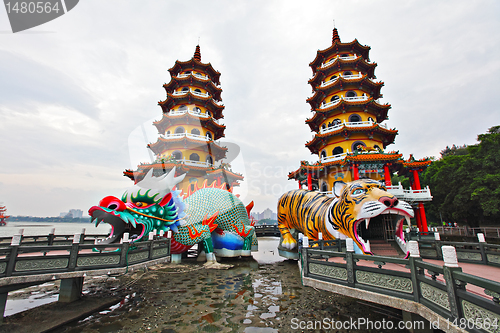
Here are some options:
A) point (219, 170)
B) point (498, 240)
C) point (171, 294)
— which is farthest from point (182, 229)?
point (498, 240)

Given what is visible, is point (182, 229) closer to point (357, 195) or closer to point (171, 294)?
point (171, 294)

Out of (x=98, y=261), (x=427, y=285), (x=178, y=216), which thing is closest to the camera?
(x=427, y=285)

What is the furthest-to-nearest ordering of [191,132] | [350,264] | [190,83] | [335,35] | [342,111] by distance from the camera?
[335,35], [190,83], [191,132], [342,111], [350,264]

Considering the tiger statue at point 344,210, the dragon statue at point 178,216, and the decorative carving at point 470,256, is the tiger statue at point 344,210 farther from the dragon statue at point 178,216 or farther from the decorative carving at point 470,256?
the dragon statue at point 178,216

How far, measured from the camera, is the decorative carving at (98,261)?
4734 mm

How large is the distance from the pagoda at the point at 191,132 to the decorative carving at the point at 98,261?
13.9 metres

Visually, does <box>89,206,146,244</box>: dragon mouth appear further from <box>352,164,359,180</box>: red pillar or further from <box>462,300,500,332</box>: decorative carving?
<box>352,164,359,180</box>: red pillar

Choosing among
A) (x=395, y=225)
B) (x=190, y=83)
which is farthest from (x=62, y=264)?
(x=190, y=83)

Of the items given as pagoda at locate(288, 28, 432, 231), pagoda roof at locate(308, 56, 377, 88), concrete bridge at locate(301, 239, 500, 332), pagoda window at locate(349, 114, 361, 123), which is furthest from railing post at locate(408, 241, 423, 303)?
pagoda roof at locate(308, 56, 377, 88)

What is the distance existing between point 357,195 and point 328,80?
1809cm

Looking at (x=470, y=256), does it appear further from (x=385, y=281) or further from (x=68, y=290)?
(x=68, y=290)

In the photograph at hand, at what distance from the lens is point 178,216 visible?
8758 mm

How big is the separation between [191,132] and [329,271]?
1949 cm

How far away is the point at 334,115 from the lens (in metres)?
19.5
